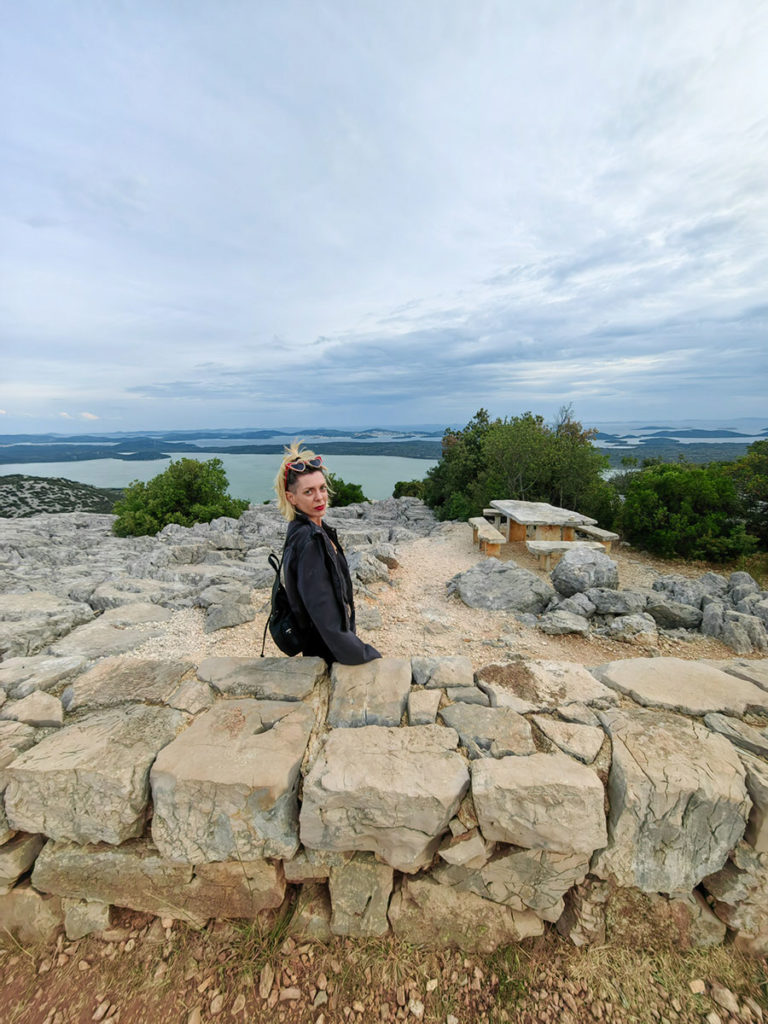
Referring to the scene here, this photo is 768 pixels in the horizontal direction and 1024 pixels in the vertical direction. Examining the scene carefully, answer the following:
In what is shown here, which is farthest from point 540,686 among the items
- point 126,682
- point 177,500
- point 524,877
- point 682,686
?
point 177,500

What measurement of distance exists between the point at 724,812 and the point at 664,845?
0.39m

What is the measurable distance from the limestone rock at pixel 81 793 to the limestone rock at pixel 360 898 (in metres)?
1.25

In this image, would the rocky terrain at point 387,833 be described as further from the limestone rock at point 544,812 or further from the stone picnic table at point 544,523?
the stone picnic table at point 544,523

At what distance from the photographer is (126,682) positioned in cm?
336

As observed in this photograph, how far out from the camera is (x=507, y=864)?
250 cm

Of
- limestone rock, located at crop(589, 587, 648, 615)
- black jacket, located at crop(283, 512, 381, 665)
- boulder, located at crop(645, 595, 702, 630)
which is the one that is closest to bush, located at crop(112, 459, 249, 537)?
limestone rock, located at crop(589, 587, 648, 615)

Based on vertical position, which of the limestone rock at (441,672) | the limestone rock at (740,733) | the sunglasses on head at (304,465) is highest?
the sunglasses on head at (304,465)

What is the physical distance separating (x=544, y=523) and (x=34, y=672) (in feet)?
29.2

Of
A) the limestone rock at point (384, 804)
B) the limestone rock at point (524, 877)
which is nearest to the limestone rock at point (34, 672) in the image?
the limestone rock at point (384, 804)

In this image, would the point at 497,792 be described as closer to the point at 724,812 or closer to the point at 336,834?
the point at 336,834

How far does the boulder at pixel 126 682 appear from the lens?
10.4 feet

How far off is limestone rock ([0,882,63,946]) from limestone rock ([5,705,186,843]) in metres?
0.44

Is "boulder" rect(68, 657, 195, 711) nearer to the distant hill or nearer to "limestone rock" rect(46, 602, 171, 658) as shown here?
"limestone rock" rect(46, 602, 171, 658)

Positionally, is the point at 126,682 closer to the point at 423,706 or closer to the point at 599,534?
the point at 423,706
